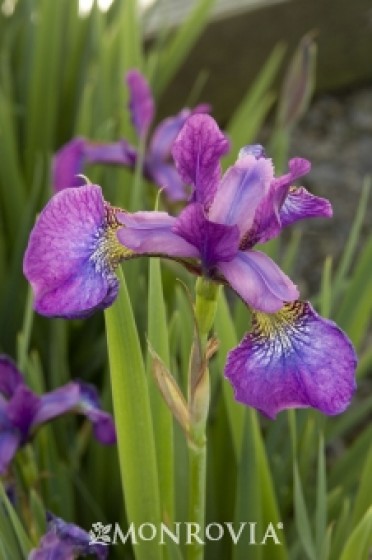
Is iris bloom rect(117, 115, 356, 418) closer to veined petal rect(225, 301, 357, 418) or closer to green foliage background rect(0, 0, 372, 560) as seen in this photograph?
veined petal rect(225, 301, 357, 418)

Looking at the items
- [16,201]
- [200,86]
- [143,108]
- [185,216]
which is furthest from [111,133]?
[185,216]

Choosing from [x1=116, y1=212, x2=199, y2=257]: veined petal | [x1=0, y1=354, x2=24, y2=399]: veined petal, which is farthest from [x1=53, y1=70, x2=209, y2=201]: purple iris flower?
[x1=116, y1=212, x2=199, y2=257]: veined petal

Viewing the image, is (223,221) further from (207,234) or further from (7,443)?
(7,443)

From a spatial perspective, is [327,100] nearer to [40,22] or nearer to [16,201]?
[40,22]

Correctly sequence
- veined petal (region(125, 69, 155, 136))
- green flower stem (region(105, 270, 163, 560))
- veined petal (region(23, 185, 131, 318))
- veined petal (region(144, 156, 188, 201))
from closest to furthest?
veined petal (region(23, 185, 131, 318)) → green flower stem (region(105, 270, 163, 560)) → veined petal (region(125, 69, 155, 136)) → veined petal (region(144, 156, 188, 201))

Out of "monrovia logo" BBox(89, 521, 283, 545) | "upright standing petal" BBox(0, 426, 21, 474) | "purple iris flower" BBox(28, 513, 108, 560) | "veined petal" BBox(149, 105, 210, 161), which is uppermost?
"veined petal" BBox(149, 105, 210, 161)

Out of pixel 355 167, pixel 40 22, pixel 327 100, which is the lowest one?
pixel 355 167
